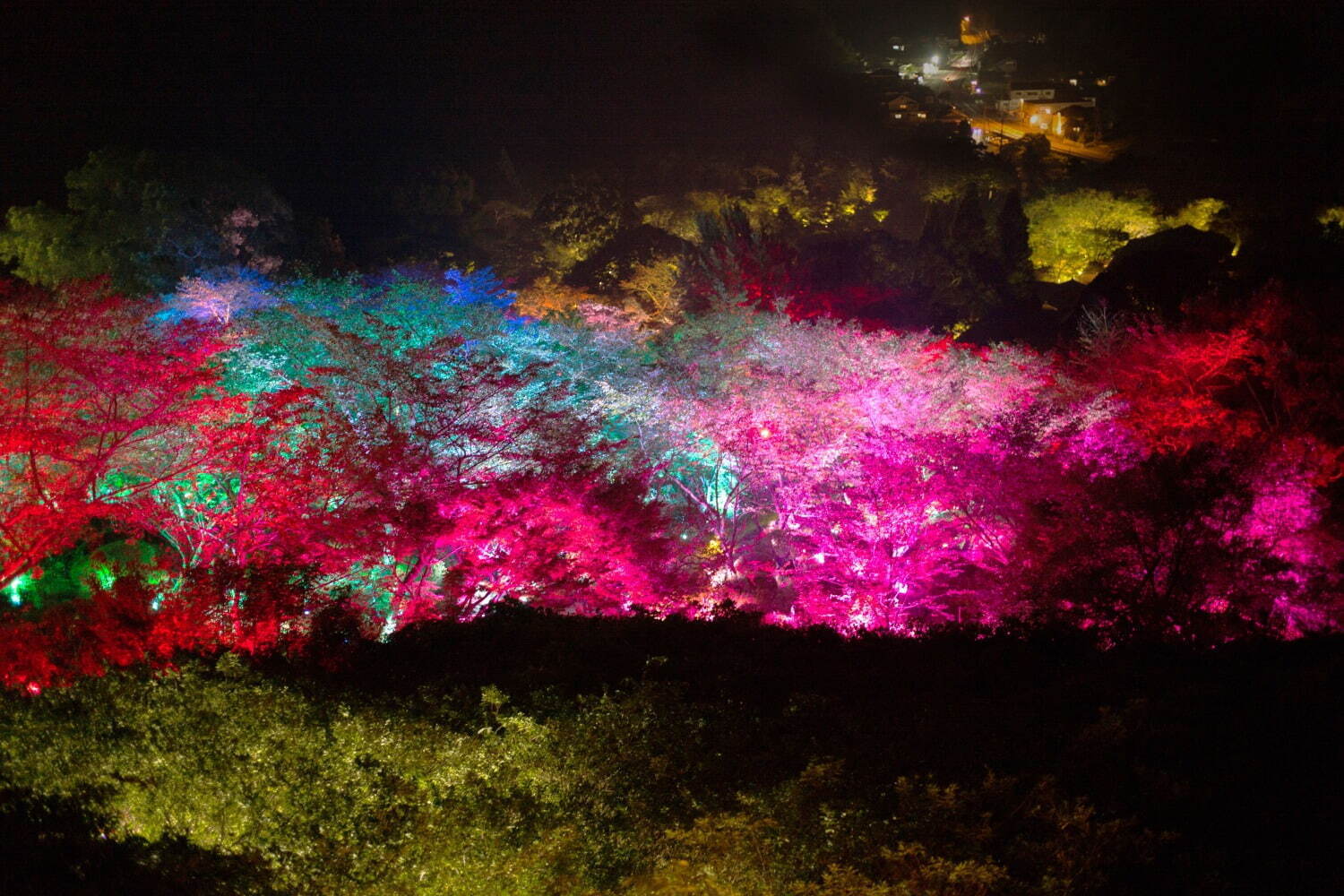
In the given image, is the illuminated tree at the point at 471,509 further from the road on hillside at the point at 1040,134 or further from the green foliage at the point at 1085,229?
the road on hillside at the point at 1040,134

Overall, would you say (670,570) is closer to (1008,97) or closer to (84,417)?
(84,417)

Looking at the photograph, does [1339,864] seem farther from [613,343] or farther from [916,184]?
[916,184]

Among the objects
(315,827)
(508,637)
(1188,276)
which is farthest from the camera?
(1188,276)

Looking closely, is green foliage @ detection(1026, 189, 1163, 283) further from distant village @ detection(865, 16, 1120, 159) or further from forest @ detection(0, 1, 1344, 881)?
distant village @ detection(865, 16, 1120, 159)

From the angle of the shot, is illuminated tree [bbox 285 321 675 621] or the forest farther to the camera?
illuminated tree [bbox 285 321 675 621]

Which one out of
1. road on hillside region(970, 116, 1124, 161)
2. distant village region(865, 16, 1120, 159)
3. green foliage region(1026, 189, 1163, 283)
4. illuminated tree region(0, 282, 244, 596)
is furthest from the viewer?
distant village region(865, 16, 1120, 159)

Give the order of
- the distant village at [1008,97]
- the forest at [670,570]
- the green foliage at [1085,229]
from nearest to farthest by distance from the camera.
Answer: the forest at [670,570] < the green foliage at [1085,229] < the distant village at [1008,97]

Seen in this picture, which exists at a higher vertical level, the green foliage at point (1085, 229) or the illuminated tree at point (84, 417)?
the green foliage at point (1085, 229)

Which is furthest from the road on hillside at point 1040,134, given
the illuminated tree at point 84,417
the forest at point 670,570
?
the illuminated tree at point 84,417

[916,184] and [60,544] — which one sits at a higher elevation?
[916,184]

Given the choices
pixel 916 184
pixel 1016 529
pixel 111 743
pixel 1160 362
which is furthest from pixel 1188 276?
pixel 111 743

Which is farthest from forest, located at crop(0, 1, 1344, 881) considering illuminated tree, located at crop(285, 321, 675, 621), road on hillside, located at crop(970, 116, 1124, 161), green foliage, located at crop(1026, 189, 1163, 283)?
road on hillside, located at crop(970, 116, 1124, 161)
